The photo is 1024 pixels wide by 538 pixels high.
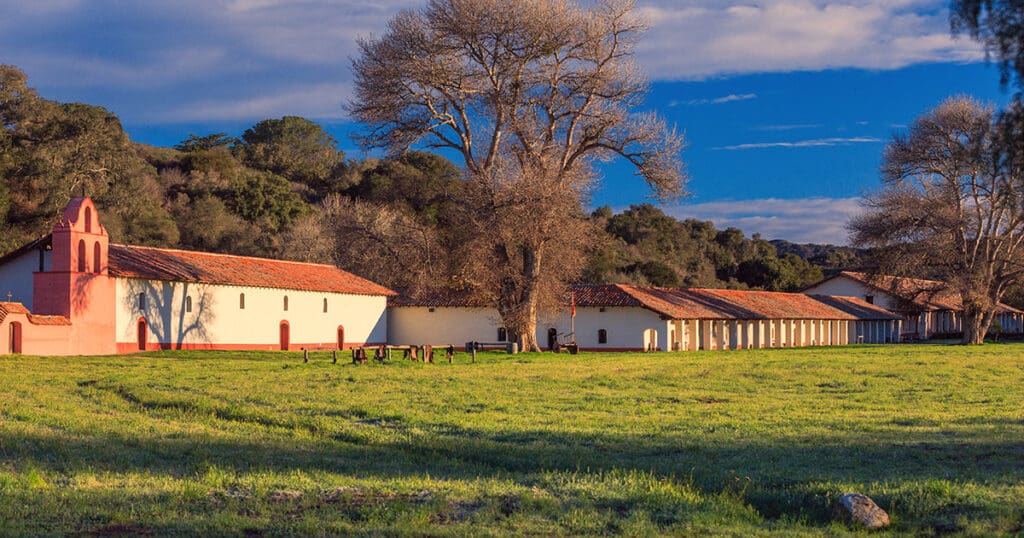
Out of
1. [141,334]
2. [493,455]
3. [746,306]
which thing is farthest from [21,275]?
[746,306]

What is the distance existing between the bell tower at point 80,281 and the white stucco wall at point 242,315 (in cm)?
141

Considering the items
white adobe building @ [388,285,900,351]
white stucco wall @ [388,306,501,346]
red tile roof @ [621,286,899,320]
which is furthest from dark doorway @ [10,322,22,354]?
red tile roof @ [621,286,899,320]

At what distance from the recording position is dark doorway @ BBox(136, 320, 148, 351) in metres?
43.4

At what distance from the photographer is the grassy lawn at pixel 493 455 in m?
9.54

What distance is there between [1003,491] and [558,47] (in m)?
36.9

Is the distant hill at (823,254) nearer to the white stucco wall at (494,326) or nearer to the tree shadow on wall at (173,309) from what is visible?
the white stucco wall at (494,326)

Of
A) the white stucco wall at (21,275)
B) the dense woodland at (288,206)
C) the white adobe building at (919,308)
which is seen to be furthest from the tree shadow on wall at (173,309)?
the white adobe building at (919,308)

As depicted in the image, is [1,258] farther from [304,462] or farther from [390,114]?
[304,462]

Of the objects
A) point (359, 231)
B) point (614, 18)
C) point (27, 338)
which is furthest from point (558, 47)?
point (27, 338)

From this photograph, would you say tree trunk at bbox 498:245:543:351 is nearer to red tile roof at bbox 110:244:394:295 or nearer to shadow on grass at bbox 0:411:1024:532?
red tile roof at bbox 110:244:394:295

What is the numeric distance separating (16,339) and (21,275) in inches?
287

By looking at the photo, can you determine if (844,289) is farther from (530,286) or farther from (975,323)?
(530,286)

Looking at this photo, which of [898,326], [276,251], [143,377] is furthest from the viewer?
[898,326]

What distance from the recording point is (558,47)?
45469mm
